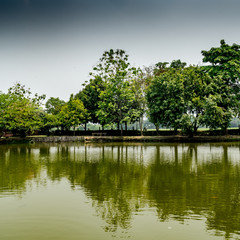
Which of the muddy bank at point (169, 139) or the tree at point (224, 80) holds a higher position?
the tree at point (224, 80)

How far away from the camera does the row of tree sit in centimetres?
4172

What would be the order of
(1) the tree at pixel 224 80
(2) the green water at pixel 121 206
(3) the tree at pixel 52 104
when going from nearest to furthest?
(2) the green water at pixel 121 206 < (1) the tree at pixel 224 80 < (3) the tree at pixel 52 104

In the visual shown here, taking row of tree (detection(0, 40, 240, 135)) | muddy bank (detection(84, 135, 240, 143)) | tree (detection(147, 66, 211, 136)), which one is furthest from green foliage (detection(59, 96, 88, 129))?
tree (detection(147, 66, 211, 136))

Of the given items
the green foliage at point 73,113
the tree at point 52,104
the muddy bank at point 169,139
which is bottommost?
the muddy bank at point 169,139

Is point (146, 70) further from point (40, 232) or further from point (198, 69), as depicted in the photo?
point (40, 232)

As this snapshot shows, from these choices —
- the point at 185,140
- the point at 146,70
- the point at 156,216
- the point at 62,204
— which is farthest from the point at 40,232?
the point at 146,70

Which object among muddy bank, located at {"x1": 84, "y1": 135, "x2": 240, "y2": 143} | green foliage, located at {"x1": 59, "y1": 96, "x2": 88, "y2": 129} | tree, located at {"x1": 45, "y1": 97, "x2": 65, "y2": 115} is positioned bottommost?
muddy bank, located at {"x1": 84, "y1": 135, "x2": 240, "y2": 143}

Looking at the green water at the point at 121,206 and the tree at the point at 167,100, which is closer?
the green water at the point at 121,206

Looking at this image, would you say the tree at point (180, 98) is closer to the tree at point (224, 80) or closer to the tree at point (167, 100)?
the tree at point (167, 100)

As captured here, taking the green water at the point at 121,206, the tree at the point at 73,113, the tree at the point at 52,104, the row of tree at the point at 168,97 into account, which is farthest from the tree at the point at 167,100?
the tree at the point at 52,104

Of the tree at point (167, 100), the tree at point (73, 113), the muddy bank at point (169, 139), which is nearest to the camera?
the muddy bank at point (169, 139)

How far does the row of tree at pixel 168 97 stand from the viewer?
41719mm

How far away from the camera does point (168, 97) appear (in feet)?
146

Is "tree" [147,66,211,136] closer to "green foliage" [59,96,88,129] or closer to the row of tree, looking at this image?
the row of tree
